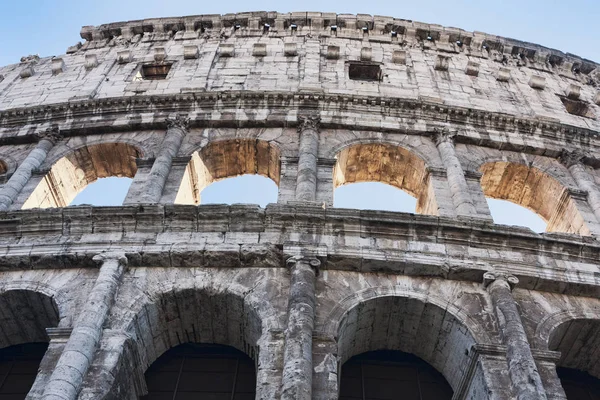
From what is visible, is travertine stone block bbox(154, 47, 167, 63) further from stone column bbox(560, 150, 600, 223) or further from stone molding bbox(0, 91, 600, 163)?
stone column bbox(560, 150, 600, 223)

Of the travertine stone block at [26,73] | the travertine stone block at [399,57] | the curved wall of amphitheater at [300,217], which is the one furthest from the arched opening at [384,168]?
the travertine stone block at [26,73]

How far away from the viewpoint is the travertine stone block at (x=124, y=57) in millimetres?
18094

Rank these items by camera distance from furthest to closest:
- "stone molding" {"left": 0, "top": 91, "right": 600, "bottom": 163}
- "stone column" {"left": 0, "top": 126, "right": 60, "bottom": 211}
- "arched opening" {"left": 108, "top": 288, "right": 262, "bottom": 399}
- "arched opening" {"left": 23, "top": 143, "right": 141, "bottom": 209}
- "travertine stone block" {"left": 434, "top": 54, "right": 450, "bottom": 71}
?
"travertine stone block" {"left": 434, "top": 54, "right": 450, "bottom": 71}
"stone molding" {"left": 0, "top": 91, "right": 600, "bottom": 163}
"arched opening" {"left": 23, "top": 143, "right": 141, "bottom": 209}
"stone column" {"left": 0, "top": 126, "right": 60, "bottom": 211}
"arched opening" {"left": 108, "top": 288, "right": 262, "bottom": 399}

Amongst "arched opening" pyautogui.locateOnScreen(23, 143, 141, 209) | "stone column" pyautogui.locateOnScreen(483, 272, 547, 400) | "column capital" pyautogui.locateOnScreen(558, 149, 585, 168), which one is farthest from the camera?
"column capital" pyautogui.locateOnScreen(558, 149, 585, 168)

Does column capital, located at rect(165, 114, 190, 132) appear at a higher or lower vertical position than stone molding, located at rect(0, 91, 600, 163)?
lower

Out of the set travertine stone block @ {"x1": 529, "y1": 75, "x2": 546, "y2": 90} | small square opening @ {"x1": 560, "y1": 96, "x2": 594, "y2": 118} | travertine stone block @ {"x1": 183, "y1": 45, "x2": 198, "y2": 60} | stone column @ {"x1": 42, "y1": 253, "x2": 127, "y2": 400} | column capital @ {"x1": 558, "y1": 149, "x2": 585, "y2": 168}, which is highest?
travertine stone block @ {"x1": 183, "y1": 45, "x2": 198, "y2": 60}

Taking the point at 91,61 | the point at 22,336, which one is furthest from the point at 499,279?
the point at 91,61

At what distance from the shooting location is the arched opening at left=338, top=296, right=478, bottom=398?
9352 mm

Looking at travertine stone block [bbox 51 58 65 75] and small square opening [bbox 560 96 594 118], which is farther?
travertine stone block [bbox 51 58 65 75]

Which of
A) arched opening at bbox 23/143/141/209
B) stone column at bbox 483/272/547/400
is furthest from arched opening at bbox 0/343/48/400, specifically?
stone column at bbox 483/272/547/400

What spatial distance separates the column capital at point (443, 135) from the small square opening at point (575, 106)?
5435mm

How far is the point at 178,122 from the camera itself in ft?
46.5

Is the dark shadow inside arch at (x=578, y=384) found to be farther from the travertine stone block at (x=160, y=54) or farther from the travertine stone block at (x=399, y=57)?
the travertine stone block at (x=160, y=54)

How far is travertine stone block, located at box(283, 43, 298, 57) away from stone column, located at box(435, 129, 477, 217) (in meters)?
5.38
